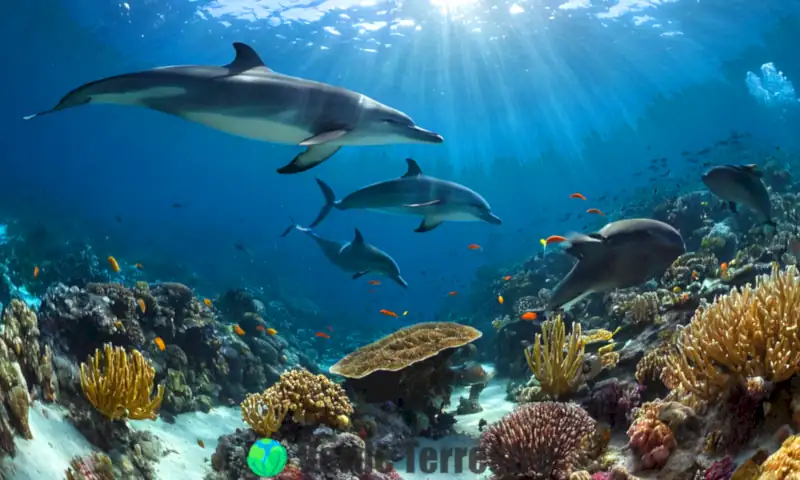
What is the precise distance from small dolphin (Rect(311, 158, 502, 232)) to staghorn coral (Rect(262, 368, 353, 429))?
2.91 metres

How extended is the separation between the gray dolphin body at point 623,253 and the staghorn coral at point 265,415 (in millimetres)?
3535

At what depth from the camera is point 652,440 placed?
11.3ft

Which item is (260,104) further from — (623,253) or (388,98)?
(388,98)

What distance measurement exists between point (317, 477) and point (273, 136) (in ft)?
11.0

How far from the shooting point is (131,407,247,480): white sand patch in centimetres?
532

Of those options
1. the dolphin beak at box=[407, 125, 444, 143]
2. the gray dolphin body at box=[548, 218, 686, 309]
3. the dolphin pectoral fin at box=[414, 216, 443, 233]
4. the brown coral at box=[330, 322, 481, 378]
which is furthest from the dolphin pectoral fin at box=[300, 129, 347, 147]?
the dolphin pectoral fin at box=[414, 216, 443, 233]

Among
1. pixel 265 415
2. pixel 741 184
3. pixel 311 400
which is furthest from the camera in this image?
pixel 741 184

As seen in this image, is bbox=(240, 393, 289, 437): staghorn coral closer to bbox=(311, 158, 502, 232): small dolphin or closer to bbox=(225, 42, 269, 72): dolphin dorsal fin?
bbox=(311, 158, 502, 232): small dolphin

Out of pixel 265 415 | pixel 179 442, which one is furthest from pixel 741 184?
pixel 179 442

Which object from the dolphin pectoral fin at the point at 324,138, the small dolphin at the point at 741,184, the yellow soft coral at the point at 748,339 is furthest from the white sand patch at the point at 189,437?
the small dolphin at the point at 741,184

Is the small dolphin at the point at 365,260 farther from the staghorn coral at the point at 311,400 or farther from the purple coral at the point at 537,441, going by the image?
the purple coral at the point at 537,441

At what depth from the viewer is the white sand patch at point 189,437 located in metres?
5.32

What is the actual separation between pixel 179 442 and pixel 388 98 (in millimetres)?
35901

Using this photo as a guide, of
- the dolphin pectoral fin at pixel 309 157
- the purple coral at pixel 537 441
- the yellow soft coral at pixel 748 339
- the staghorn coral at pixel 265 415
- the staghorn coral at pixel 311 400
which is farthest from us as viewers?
the staghorn coral at pixel 311 400
